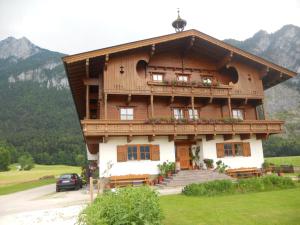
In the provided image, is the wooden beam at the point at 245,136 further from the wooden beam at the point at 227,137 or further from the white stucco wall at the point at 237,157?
the wooden beam at the point at 227,137

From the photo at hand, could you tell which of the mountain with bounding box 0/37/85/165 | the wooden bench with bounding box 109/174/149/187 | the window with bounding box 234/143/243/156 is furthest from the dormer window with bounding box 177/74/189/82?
Answer: the mountain with bounding box 0/37/85/165

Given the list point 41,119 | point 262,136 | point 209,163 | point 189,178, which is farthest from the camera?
point 41,119

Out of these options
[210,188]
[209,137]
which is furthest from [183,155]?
[210,188]

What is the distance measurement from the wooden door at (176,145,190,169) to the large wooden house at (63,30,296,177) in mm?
83

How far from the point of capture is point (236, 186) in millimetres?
15688

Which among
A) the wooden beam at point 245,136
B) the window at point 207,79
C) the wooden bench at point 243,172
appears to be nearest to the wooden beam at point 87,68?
the window at point 207,79

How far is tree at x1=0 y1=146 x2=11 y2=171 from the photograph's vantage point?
10432cm

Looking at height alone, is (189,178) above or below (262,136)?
below

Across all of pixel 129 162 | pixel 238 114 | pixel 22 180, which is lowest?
Result: pixel 22 180

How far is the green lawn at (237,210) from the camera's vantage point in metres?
9.31

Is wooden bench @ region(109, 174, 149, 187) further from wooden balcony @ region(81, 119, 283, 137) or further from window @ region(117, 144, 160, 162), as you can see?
wooden balcony @ region(81, 119, 283, 137)

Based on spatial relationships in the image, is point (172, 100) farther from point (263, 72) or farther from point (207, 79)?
point (263, 72)

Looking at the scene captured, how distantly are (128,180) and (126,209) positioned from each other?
597 inches

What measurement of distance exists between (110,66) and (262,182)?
13.8 metres
